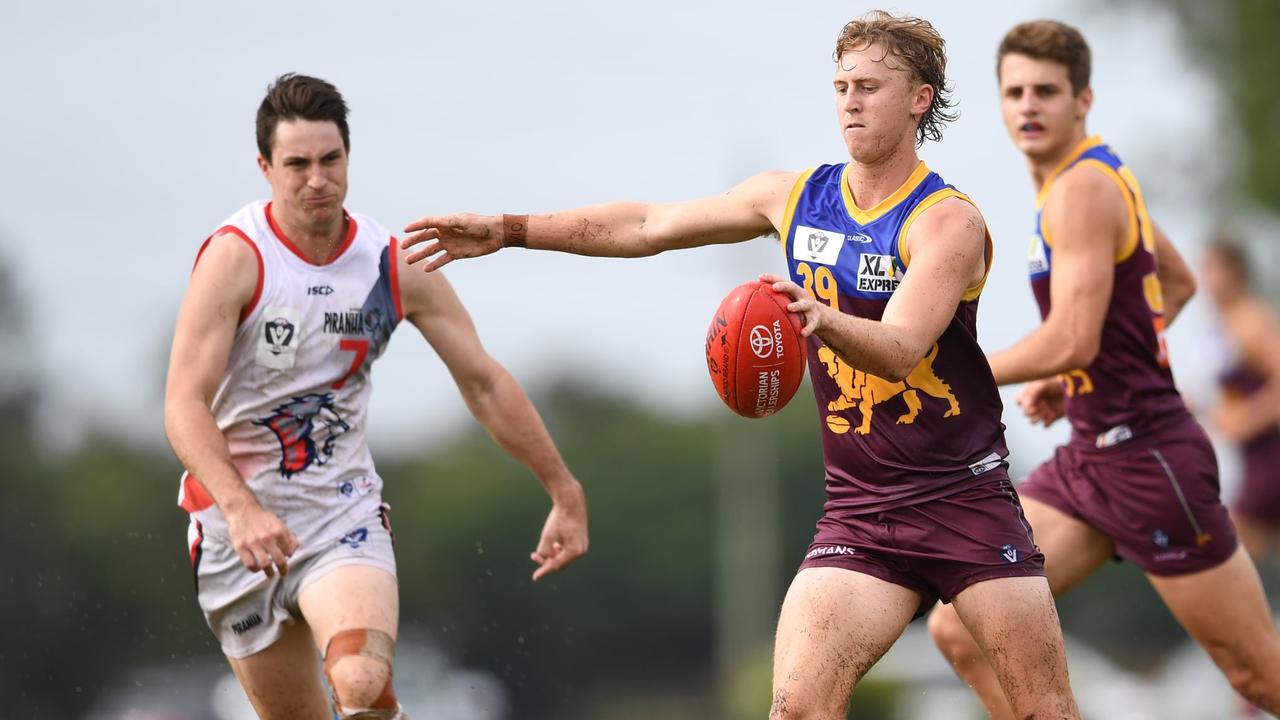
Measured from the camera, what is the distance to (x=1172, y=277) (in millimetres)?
7566

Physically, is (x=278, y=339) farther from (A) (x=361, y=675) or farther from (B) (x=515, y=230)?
(A) (x=361, y=675)

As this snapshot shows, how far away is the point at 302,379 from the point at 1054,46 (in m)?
3.51

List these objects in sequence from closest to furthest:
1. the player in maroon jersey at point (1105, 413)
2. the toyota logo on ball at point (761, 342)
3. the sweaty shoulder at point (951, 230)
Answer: the toyota logo on ball at point (761, 342) → the sweaty shoulder at point (951, 230) → the player in maroon jersey at point (1105, 413)

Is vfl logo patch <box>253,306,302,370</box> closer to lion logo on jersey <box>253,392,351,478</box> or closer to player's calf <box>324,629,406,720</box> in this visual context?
lion logo on jersey <box>253,392,351,478</box>

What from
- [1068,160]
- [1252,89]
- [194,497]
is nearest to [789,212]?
[1068,160]

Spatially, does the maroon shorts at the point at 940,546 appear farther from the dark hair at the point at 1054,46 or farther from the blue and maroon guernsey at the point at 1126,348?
the dark hair at the point at 1054,46

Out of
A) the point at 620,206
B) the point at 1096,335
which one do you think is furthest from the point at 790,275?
the point at 1096,335

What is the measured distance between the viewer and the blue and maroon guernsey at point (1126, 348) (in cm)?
689

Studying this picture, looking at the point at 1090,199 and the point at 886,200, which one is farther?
the point at 1090,199

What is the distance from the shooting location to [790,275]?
18.7ft

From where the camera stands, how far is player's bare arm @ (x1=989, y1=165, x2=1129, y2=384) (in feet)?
21.7

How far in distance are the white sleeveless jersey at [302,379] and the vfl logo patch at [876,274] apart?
206cm

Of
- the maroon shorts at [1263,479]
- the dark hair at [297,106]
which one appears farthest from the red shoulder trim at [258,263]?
the maroon shorts at [1263,479]

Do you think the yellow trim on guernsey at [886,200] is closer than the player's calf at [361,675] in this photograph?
Yes
